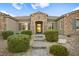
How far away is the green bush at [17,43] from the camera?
253 cm

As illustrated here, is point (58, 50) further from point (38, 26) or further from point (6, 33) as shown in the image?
point (6, 33)

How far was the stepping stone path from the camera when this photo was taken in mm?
2604

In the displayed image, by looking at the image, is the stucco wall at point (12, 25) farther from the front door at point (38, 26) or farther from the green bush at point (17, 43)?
the front door at point (38, 26)

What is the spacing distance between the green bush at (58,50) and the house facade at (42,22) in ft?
0.84

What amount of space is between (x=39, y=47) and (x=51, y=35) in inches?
11.2

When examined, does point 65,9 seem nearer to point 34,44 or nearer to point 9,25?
point 34,44

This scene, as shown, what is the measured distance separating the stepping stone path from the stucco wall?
0.37 m

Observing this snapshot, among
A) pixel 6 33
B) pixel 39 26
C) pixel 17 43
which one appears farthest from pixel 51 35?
pixel 6 33

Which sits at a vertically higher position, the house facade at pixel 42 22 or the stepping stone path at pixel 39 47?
the house facade at pixel 42 22

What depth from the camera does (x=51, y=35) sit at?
104 inches

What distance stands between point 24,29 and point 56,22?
0.56m

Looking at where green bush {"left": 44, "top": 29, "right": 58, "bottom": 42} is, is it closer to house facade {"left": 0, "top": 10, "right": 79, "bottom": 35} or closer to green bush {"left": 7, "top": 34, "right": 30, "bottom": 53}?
house facade {"left": 0, "top": 10, "right": 79, "bottom": 35}

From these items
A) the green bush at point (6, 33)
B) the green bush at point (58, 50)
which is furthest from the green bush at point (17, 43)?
the green bush at point (58, 50)

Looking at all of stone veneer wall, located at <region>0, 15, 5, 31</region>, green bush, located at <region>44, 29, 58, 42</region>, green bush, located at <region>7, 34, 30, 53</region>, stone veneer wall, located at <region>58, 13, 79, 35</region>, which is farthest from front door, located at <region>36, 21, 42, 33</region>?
Answer: stone veneer wall, located at <region>0, 15, 5, 31</region>
